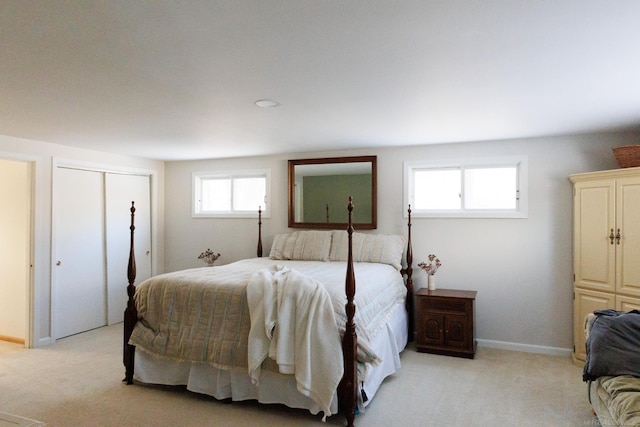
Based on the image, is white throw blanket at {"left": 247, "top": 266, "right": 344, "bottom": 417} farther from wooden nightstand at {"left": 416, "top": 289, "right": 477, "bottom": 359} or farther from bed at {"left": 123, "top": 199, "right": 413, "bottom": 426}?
wooden nightstand at {"left": 416, "top": 289, "right": 477, "bottom": 359}

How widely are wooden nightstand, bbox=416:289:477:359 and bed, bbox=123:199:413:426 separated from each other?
23.5 inches

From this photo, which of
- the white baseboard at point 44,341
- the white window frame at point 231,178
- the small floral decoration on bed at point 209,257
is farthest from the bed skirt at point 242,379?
the white window frame at point 231,178

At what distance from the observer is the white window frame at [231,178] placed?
564cm

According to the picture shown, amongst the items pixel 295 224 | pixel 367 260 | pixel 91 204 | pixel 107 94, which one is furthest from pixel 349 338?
pixel 91 204

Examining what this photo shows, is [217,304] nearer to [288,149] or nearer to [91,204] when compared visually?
[288,149]

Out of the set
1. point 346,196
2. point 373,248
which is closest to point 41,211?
point 346,196

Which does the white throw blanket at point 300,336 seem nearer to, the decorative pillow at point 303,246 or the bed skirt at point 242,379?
the bed skirt at point 242,379

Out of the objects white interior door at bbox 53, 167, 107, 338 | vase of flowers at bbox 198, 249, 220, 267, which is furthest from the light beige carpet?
vase of flowers at bbox 198, 249, 220, 267

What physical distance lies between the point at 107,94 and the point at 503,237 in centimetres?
402

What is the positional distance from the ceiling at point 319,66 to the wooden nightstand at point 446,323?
5.62 ft

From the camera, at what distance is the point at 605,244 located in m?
3.71

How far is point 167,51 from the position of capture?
6.89 feet

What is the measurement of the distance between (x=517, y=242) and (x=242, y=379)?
3.20m

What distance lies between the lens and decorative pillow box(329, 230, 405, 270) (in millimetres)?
4555
